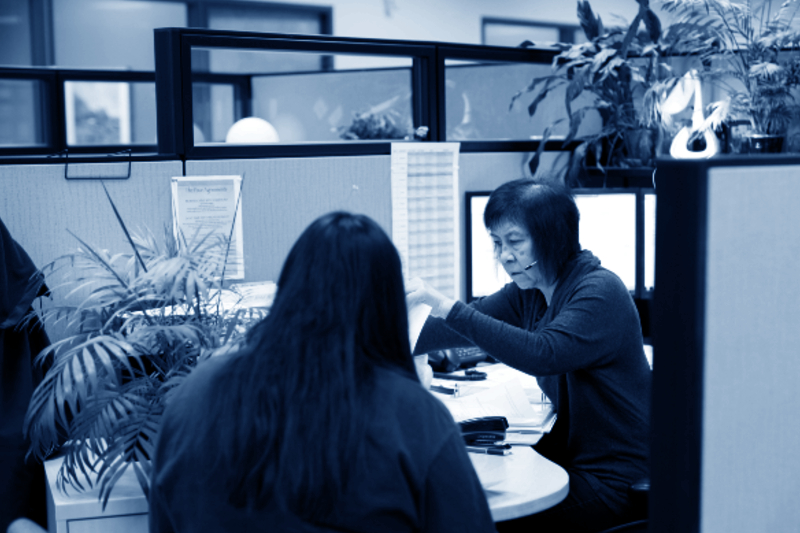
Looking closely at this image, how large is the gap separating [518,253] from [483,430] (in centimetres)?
34

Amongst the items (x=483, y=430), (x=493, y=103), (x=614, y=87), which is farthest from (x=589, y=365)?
(x=493, y=103)

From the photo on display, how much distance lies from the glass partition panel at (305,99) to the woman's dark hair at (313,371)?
1182mm

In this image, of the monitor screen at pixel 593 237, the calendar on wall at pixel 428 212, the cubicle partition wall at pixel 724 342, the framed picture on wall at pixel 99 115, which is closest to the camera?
the cubicle partition wall at pixel 724 342

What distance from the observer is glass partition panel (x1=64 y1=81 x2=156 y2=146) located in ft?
14.7

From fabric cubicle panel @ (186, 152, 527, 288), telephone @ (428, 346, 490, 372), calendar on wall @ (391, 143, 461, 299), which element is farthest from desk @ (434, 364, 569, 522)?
fabric cubicle panel @ (186, 152, 527, 288)

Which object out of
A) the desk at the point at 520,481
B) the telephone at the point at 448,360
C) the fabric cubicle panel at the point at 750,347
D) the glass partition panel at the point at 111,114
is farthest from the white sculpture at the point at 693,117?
the glass partition panel at the point at 111,114

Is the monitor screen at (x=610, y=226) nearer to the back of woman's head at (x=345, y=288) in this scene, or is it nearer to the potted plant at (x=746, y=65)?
the potted plant at (x=746, y=65)

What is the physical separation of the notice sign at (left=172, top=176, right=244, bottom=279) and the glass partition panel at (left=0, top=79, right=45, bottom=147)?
2.98m

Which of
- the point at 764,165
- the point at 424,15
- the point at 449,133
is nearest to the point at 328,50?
the point at 764,165

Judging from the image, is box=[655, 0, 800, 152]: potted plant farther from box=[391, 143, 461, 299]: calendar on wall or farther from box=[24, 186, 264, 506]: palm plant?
box=[24, 186, 264, 506]: palm plant

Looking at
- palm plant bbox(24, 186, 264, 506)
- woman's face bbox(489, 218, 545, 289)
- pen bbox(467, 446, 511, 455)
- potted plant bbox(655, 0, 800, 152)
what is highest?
potted plant bbox(655, 0, 800, 152)

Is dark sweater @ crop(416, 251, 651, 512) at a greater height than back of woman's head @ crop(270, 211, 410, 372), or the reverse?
back of woman's head @ crop(270, 211, 410, 372)

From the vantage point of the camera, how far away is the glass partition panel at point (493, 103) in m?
2.71

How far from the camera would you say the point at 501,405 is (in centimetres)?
165
